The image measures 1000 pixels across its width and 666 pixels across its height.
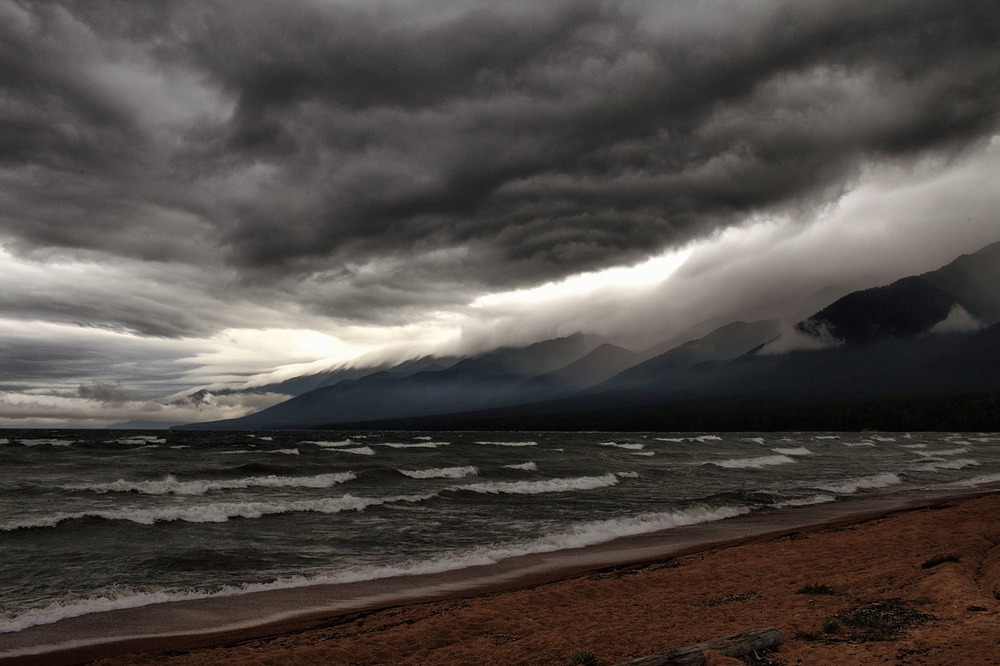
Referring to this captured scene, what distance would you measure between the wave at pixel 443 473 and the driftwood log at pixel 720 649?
3198 centimetres

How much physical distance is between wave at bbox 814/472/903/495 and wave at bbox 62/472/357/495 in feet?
88.3

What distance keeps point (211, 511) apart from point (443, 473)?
1948cm

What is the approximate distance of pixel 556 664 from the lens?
819 centimetres

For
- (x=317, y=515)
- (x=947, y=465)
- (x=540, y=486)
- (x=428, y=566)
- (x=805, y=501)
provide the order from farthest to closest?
(x=947, y=465) → (x=540, y=486) → (x=805, y=501) → (x=317, y=515) → (x=428, y=566)

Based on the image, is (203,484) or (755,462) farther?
(755,462)

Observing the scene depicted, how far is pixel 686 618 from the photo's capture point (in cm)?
998

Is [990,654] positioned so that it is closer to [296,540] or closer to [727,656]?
[727,656]

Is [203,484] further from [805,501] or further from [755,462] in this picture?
[755,462]

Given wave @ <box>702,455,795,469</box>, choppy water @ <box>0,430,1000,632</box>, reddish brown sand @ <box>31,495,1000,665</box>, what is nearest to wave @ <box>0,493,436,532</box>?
choppy water @ <box>0,430,1000,632</box>

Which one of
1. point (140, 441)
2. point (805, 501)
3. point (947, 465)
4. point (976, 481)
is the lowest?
point (947, 465)

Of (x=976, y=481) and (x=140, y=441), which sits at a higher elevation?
(x=140, y=441)

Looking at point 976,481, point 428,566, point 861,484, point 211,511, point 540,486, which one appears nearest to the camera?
point 428,566

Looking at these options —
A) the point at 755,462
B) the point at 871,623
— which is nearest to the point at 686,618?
the point at 871,623

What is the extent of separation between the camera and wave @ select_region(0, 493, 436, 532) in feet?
68.2
